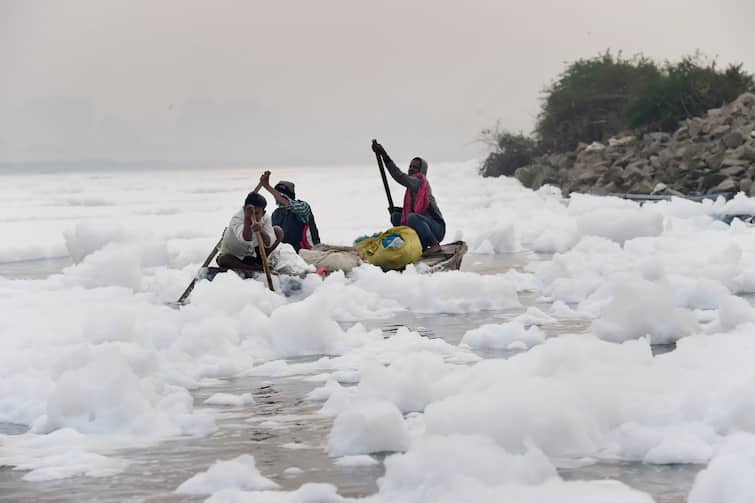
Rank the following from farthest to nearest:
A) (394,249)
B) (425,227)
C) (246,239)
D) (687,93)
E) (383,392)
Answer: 1. (687,93)
2. (425,227)
3. (394,249)
4. (246,239)
5. (383,392)

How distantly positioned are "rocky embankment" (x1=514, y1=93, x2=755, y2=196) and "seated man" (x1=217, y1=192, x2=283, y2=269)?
55.1 feet

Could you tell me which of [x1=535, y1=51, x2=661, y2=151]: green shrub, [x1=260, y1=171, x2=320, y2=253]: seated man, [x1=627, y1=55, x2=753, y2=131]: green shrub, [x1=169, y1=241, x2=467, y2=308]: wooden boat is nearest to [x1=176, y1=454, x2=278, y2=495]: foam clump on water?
[x1=169, y1=241, x2=467, y2=308]: wooden boat

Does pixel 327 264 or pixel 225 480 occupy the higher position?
pixel 327 264

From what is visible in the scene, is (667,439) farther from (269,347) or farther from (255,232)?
(255,232)

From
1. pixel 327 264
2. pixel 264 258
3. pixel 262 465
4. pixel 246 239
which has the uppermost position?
pixel 246 239

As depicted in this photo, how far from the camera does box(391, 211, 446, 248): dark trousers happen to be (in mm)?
14766

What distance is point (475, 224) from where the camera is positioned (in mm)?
26750

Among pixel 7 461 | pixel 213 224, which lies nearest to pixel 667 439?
pixel 7 461

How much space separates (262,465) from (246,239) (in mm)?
6634

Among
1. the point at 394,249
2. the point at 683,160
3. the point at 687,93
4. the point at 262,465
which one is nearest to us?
the point at 262,465

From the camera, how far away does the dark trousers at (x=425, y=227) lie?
581 inches

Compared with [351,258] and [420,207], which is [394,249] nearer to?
[351,258]

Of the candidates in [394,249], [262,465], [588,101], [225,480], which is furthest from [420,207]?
[588,101]

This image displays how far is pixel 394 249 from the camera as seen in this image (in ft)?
45.8
